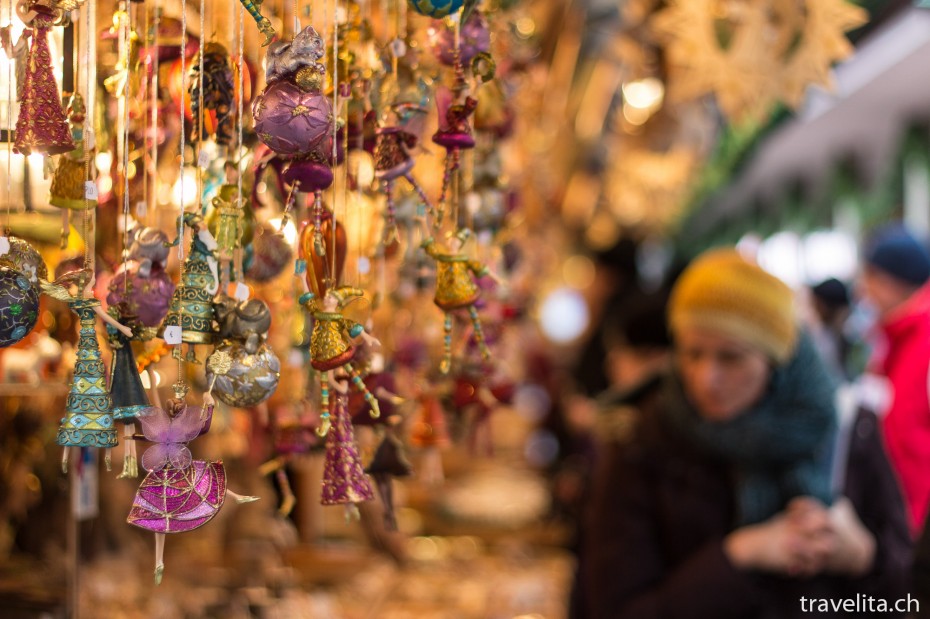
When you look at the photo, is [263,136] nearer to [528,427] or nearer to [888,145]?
[888,145]

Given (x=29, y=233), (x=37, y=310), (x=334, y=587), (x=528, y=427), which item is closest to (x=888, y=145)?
(x=528, y=427)

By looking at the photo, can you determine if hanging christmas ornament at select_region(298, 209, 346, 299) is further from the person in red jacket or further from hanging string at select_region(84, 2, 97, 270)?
the person in red jacket

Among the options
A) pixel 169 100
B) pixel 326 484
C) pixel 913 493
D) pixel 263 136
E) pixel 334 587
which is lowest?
pixel 334 587

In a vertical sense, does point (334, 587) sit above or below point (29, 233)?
below

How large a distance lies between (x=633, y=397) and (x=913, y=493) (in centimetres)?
79

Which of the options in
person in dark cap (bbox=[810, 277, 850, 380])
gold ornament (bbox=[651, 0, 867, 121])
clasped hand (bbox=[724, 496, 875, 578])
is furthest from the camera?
person in dark cap (bbox=[810, 277, 850, 380])

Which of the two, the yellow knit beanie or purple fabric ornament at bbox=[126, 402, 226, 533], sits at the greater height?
the yellow knit beanie

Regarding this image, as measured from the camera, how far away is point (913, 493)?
2617mm

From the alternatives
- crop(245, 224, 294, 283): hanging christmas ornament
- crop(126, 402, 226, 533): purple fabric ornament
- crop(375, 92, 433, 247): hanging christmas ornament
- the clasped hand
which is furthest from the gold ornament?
crop(126, 402, 226, 533): purple fabric ornament

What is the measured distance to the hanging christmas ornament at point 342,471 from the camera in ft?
3.43

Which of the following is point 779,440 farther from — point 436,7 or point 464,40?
point 436,7

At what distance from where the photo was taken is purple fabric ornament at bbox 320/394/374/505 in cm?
104

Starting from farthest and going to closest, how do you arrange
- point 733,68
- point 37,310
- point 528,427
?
1. point 528,427
2. point 733,68
3. point 37,310

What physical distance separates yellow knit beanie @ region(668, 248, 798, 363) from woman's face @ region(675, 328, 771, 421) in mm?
19
